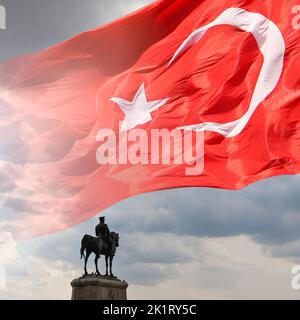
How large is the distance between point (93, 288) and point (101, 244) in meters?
2.49

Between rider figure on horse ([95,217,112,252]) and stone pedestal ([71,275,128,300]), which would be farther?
rider figure on horse ([95,217,112,252])

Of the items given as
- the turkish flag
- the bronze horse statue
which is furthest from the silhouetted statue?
the turkish flag

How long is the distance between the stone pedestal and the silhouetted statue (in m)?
0.57

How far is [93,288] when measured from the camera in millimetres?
28016

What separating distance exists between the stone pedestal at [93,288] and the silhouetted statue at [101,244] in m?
0.57

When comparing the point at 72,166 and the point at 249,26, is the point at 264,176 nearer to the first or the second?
the point at 249,26

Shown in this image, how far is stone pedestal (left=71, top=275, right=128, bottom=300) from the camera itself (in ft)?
91.4

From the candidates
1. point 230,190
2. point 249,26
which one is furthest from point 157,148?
point 249,26

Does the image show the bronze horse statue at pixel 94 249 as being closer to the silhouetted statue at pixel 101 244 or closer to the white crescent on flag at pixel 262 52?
the silhouetted statue at pixel 101 244

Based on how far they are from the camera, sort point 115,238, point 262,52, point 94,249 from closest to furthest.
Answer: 1. point 262,52
2. point 94,249
3. point 115,238

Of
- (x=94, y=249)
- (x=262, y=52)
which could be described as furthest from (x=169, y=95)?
(x=94, y=249)

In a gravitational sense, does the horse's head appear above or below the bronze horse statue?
above

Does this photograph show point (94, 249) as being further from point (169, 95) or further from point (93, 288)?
point (169, 95)

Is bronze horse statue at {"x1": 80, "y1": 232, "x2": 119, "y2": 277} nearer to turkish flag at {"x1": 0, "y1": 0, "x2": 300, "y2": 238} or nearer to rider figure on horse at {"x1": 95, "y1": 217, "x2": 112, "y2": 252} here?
rider figure on horse at {"x1": 95, "y1": 217, "x2": 112, "y2": 252}
